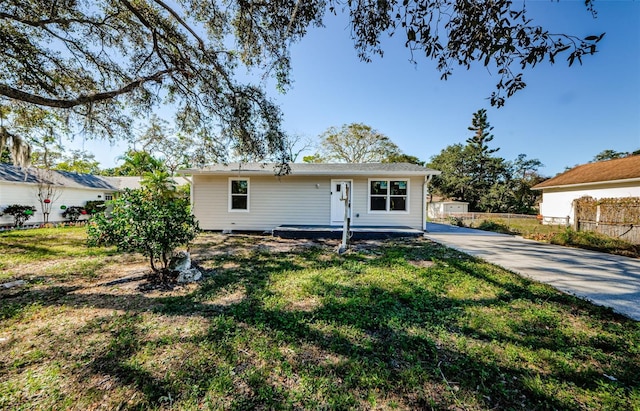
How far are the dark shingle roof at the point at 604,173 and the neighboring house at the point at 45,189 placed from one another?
78.1 ft

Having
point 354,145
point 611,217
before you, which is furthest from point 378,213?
point 354,145

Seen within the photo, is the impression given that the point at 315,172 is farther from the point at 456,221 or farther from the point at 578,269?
the point at 456,221

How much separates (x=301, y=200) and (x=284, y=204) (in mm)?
→ 726

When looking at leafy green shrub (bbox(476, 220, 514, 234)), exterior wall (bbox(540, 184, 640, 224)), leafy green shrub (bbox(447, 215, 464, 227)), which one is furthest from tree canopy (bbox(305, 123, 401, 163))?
leafy green shrub (bbox(476, 220, 514, 234))

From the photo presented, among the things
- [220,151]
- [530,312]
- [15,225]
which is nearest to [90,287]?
[220,151]

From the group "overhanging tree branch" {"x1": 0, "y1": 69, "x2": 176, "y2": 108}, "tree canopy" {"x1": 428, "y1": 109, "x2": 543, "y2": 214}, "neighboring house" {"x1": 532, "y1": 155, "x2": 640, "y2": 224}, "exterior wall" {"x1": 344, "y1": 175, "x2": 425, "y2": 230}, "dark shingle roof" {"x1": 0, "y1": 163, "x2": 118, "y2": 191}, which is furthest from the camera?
"tree canopy" {"x1": 428, "y1": 109, "x2": 543, "y2": 214}

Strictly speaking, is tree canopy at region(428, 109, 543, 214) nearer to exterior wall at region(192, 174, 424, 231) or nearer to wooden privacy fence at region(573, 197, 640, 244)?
wooden privacy fence at region(573, 197, 640, 244)

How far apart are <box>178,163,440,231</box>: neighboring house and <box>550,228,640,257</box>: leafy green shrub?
448 centimetres

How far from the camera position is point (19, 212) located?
12.1m

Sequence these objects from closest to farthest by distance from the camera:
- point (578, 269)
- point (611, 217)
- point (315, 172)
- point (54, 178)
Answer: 1. point (578, 269)
2. point (611, 217)
3. point (315, 172)
4. point (54, 178)

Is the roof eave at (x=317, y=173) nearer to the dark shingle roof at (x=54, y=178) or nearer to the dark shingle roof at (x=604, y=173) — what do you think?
the dark shingle roof at (x=54, y=178)

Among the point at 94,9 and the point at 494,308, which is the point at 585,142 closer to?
the point at 494,308

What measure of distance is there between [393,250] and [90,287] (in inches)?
258

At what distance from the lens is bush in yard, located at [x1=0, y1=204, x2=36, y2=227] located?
11.8 meters
